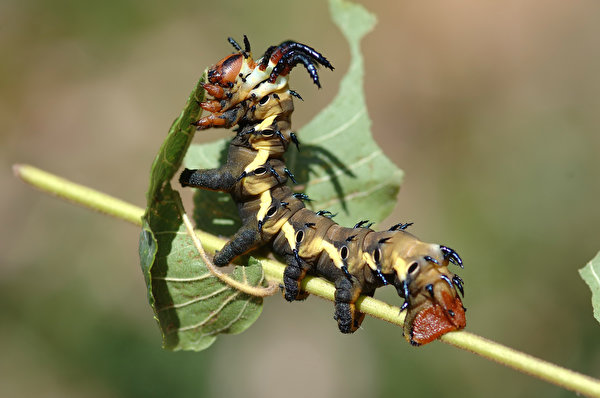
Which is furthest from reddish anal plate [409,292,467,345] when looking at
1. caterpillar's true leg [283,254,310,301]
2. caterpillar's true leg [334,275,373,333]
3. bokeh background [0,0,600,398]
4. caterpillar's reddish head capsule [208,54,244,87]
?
bokeh background [0,0,600,398]

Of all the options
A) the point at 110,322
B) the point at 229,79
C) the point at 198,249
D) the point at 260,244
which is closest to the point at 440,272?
the point at 260,244

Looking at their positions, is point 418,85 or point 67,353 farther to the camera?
point 418,85

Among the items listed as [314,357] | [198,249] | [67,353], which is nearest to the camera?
[198,249]

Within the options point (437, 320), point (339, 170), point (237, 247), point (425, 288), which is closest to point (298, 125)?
point (339, 170)

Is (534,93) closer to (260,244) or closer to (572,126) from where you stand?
(572,126)

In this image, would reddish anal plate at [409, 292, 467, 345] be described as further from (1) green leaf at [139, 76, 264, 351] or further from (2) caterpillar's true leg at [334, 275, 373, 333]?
(1) green leaf at [139, 76, 264, 351]

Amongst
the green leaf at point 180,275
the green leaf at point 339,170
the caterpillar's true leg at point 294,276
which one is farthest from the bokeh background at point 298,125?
the caterpillar's true leg at point 294,276

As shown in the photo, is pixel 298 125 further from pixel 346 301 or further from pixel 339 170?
pixel 346 301
